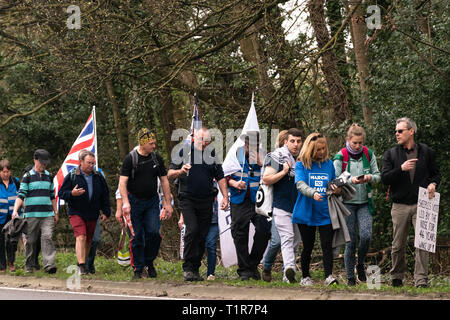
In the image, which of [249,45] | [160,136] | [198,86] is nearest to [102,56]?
[198,86]

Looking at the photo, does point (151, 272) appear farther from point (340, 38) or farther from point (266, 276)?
point (340, 38)

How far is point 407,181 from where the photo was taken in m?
10.2

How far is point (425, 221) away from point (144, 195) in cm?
381

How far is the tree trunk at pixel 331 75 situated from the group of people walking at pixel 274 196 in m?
4.82

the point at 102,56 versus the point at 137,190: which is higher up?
the point at 102,56

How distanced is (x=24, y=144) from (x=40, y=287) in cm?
1457

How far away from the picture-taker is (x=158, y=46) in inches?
618

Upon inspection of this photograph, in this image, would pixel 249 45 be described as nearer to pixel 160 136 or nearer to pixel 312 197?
pixel 160 136

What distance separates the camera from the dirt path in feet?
30.1

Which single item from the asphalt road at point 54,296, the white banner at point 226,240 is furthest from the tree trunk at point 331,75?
the asphalt road at point 54,296

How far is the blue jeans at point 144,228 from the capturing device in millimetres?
11430

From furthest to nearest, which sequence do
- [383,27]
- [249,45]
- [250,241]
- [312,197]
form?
[249,45] < [383,27] < [250,241] < [312,197]

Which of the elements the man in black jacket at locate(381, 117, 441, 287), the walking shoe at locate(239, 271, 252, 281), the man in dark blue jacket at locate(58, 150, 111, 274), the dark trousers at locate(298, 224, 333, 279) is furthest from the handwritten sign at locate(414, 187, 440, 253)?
the man in dark blue jacket at locate(58, 150, 111, 274)

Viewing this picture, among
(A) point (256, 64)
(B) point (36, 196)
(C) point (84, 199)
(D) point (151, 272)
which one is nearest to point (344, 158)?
(D) point (151, 272)
